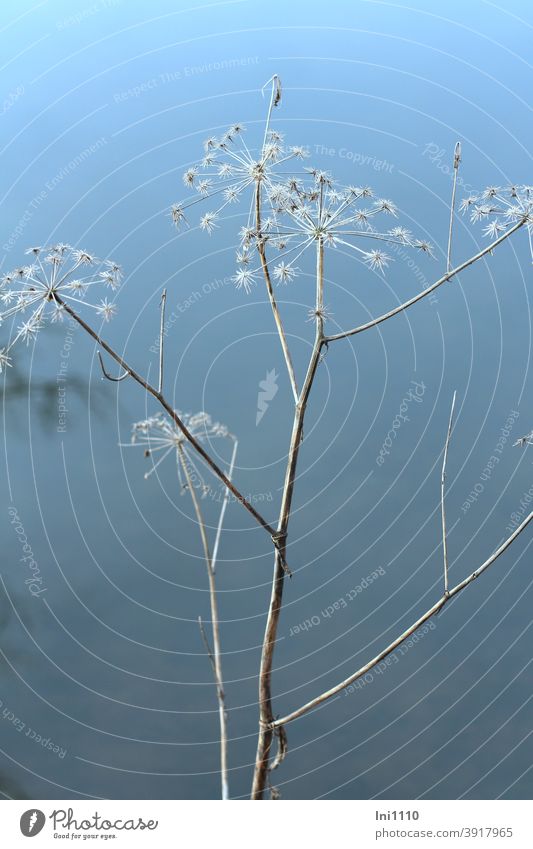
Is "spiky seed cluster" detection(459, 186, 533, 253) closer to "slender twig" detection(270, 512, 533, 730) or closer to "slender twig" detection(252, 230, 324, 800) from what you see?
"slender twig" detection(252, 230, 324, 800)

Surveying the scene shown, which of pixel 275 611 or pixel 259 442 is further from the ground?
pixel 259 442

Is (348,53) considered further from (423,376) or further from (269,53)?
(423,376)

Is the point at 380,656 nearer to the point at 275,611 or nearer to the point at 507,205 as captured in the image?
the point at 275,611

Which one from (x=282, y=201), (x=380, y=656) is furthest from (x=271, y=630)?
(x=282, y=201)

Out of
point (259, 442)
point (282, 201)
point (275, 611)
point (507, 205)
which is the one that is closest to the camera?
point (275, 611)

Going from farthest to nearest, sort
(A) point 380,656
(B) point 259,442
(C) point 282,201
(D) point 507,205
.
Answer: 1. (B) point 259,442
2. (D) point 507,205
3. (C) point 282,201
4. (A) point 380,656

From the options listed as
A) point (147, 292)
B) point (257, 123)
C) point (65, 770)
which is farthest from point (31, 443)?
point (257, 123)

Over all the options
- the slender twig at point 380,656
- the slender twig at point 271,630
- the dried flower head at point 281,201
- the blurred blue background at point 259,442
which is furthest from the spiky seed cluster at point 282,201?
the blurred blue background at point 259,442

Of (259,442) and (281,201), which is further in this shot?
(259,442)

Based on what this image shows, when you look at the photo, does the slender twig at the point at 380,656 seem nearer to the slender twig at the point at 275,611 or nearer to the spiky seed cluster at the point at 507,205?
the slender twig at the point at 275,611

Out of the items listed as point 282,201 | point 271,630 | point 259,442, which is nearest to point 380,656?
point 271,630
